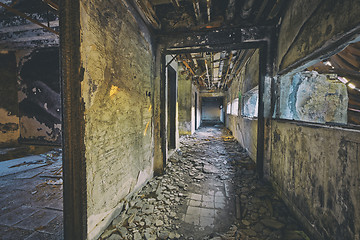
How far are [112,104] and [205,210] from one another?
2.16 meters

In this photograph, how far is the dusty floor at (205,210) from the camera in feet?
5.64

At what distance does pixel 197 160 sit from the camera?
167 inches

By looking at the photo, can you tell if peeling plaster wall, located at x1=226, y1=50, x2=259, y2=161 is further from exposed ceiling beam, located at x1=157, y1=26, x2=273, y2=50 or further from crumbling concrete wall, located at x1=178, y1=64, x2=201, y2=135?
crumbling concrete wall, located at x1=178, y1=64, x2=201, y2=135

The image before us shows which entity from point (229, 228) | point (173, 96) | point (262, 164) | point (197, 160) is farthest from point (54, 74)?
point (262, 164)

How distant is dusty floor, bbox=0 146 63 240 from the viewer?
168 cm

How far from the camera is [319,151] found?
1.51 meters

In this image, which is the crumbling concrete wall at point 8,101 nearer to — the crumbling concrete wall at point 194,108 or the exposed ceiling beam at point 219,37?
the exposed ceiling beam at point 219,37

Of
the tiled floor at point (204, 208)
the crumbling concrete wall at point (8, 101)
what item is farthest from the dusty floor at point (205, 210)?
the crumbling concrete wall at point (8, 101)

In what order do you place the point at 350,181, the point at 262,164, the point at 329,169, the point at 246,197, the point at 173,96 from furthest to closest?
the point at 173,96
the point at 262,164
the point at 246,197
the point at 329,169
the point at 350,181

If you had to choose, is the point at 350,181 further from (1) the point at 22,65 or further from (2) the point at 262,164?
(1) the point at 22,65

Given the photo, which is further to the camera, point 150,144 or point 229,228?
point 150,144

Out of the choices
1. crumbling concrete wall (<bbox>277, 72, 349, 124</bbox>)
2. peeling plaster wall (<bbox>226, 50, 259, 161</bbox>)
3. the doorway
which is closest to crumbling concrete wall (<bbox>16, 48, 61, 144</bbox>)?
the doorway

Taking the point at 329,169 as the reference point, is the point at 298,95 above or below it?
above

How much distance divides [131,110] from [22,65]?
6463 mm
